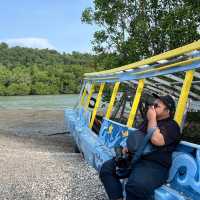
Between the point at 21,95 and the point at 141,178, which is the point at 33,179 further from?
the point at 21,95

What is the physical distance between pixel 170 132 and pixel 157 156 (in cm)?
27

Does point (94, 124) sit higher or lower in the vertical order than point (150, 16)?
lower

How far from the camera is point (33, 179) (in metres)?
6.70

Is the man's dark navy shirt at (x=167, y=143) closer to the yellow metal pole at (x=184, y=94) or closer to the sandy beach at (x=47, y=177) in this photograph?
the yellow metal pole at (x=184, y=94)

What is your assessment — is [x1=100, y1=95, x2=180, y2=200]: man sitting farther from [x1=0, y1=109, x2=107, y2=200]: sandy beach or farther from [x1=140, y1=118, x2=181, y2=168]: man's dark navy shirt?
[x1=0, y1=109, x2=107, y2=200]: sandy beach

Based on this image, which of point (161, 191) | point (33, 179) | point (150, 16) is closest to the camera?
point (161, 191)

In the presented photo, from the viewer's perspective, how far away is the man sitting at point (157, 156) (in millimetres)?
4016

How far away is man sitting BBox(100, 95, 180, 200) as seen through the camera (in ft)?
13.2

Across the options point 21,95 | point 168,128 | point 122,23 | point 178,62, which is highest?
point 122,23

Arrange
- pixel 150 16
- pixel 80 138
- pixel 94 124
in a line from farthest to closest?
pixel 150 16 < pixel 94 124 < pixel 80 138

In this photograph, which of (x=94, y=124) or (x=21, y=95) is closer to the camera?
(x=94, y=124)

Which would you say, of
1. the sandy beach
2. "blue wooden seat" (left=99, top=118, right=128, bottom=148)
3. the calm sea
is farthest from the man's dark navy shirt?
the calm sea

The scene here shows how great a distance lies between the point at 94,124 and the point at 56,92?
56729 mm

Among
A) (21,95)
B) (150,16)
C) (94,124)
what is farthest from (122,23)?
(21,95)
